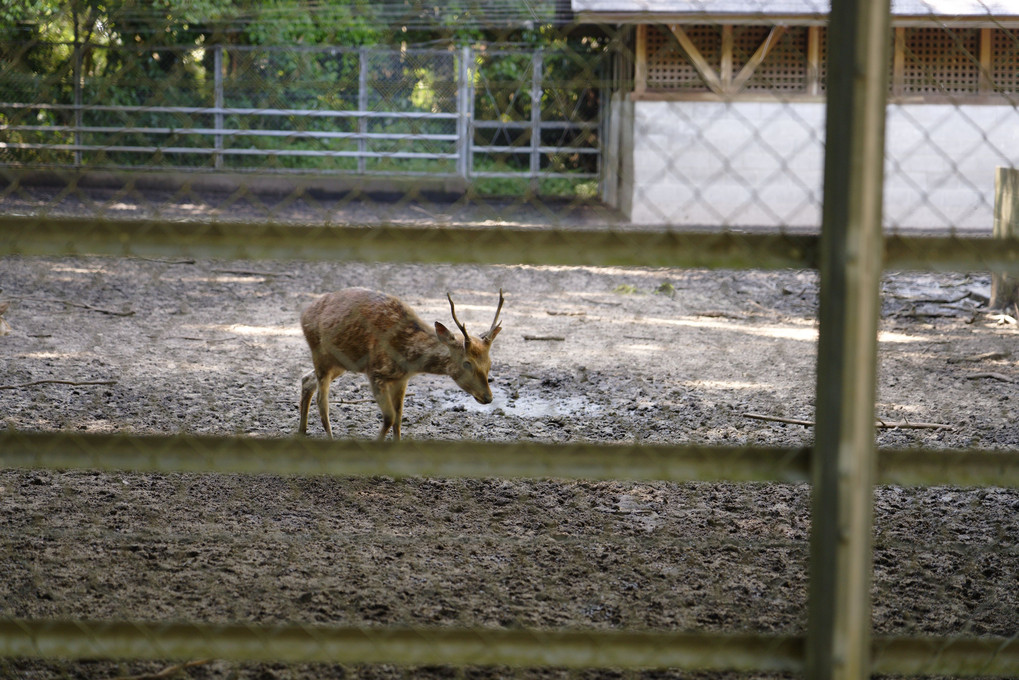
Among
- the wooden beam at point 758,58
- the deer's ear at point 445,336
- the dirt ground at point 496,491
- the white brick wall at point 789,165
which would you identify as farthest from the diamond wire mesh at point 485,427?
the white brick wall at point 789,165

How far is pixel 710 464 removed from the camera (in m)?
1.73

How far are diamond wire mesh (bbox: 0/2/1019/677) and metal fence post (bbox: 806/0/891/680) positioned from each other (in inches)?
3.4

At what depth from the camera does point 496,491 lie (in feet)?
14.6

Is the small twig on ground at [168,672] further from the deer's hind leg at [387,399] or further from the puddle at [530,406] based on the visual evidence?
the puddle at [530,406]

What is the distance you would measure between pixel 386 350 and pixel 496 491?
1023mm

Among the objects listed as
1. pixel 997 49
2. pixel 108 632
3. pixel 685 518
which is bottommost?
pixel 685 518

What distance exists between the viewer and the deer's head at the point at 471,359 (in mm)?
4941

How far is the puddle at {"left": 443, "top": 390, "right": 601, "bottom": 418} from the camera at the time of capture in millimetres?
5645

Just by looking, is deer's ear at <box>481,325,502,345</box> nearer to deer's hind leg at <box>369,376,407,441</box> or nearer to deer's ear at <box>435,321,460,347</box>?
deer's ear at <box>435,321,460,347</box>

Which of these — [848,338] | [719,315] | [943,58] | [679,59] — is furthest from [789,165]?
[848,338]

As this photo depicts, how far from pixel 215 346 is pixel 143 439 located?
5.44 m

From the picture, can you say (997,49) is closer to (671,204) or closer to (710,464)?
A: (671,204)

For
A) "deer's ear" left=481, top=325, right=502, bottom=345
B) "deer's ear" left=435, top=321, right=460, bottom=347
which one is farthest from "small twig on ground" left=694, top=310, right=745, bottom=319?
"deer's ear" left=435, top=321, right=460, bottom=347

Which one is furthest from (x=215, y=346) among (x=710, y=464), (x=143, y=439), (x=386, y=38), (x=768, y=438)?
(x=386, y=38)
